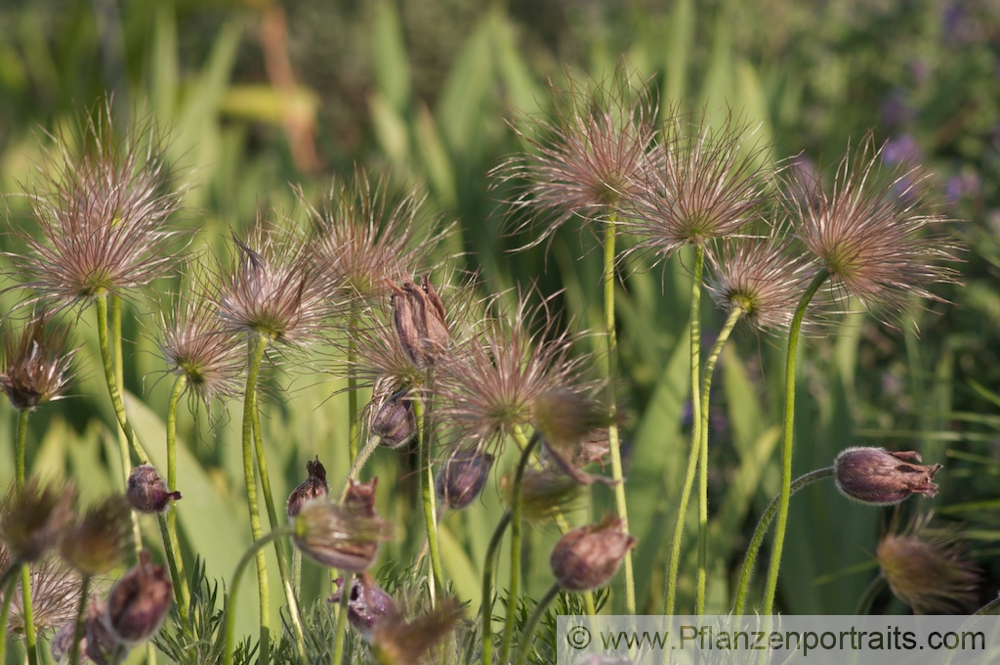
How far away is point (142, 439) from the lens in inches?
51.8

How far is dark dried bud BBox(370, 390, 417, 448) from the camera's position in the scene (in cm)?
63

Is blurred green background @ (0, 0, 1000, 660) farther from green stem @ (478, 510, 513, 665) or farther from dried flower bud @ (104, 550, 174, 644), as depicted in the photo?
dried flower bud @ (104, 550, 174, 644)

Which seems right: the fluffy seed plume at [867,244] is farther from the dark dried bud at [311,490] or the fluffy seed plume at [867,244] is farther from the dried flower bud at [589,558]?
→ the dark dried bud at [311,490]

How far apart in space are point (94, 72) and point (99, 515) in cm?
485

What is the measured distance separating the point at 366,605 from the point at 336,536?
0.39ft

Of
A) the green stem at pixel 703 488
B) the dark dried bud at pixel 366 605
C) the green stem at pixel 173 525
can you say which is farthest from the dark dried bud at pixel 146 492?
the green stem at pixel 703 488

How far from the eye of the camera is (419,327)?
60 centimetres

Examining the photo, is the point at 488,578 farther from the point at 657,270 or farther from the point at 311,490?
the point at 657,270

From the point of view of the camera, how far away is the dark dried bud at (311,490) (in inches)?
24.2

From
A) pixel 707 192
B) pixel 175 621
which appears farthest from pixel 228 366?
pixel 707 192

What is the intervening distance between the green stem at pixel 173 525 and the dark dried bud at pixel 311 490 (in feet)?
0.27

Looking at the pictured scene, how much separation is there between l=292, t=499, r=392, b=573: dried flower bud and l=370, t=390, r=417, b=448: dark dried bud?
150 mm

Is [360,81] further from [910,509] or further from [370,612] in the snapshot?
[370,612]

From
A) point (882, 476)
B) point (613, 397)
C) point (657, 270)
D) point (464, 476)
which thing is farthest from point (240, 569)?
point (657, 270)
